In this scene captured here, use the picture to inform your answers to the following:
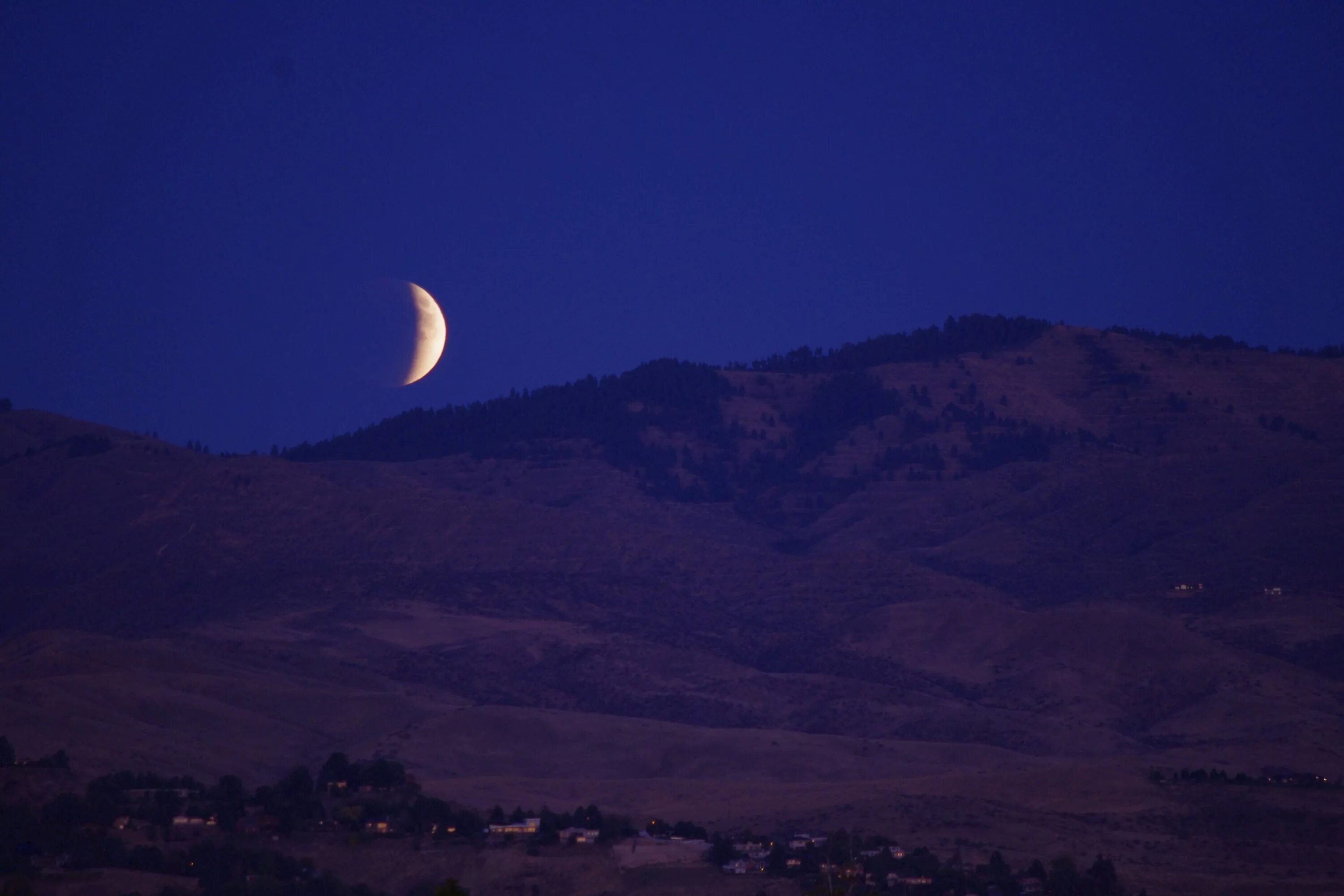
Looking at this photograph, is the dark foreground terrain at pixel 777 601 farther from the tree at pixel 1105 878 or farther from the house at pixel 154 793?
the house at pixel 154 793

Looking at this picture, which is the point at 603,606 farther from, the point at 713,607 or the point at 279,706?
the point at 279,706

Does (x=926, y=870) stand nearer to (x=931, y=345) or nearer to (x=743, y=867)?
(x=743, y=867)

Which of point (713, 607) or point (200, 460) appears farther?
point (200, 460)

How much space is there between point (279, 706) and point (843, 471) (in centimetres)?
6986

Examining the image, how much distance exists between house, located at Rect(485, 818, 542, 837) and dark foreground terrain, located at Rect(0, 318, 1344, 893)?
290 centimetres

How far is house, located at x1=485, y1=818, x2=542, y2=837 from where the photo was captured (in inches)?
1578

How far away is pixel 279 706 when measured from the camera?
61656 mm

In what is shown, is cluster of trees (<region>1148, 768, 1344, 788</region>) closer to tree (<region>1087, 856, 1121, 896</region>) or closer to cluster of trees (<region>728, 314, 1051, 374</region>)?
tree (<region>1087, 856, 1121, 896</region>)

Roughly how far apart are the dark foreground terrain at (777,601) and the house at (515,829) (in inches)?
114

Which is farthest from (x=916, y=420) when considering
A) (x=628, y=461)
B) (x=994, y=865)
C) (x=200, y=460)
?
(x=994, y=865)

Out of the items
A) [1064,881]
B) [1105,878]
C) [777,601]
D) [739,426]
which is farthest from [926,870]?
[739,426]

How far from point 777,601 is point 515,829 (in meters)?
49.6

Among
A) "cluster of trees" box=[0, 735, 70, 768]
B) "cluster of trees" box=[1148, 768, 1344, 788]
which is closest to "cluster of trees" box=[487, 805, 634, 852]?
"cluster of trees" box=[0, 735, 70, 768]

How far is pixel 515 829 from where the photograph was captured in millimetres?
40625
